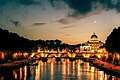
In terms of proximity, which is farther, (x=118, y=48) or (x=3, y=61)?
(x=3, y=61)

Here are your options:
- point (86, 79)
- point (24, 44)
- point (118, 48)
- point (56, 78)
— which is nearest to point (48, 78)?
point (56, 78)

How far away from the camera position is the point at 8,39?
4614 inches

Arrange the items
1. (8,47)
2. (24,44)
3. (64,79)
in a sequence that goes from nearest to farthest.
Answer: (64,79) < (8,47) < (24,44)

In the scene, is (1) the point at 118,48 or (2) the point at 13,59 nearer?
(1) the point at 118,48

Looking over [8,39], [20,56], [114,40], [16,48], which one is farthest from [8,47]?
[20,56]

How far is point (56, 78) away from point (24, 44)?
7146cm

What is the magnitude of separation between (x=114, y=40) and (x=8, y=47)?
27.7m

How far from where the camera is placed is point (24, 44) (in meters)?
152

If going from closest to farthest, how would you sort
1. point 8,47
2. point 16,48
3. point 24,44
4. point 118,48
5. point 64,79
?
1. point 64,79
2. point 118,48
3. point 8,47
4. point 16,48
5. point 24,44

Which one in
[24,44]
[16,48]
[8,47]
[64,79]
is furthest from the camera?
[24,44]

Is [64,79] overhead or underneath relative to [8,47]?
underneath

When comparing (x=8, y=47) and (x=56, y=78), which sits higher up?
(x=8, y=47)

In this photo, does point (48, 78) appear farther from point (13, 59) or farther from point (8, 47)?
point (13, 59)

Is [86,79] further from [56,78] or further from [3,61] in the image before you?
[3,61]
